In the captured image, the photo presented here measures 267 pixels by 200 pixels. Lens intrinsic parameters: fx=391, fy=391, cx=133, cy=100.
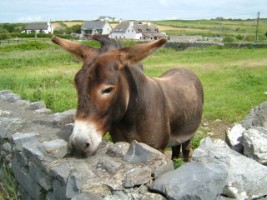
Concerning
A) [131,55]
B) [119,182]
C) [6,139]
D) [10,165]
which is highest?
[131,55]

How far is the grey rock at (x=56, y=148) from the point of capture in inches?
155

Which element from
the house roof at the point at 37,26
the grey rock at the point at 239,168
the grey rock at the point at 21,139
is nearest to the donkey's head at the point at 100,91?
the grey rock at the point at 239,168

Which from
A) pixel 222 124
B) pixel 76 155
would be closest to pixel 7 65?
pixel 222 124

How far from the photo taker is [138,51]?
11.8 ft

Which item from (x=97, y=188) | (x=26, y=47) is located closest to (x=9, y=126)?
A: (x=97, y=188)

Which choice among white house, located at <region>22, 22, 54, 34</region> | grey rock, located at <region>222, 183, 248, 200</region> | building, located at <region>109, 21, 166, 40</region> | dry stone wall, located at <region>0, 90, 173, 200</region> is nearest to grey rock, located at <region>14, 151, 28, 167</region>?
dry stone wall, located at <region>0, 90, 173, 200</region>

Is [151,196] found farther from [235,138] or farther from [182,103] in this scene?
[182,103]

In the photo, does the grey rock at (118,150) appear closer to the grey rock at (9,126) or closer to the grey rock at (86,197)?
the grey rock at (86,197)

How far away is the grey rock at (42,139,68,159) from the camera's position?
12.9 ft

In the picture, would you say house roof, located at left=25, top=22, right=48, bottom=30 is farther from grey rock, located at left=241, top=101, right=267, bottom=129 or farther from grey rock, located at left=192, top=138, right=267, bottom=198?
grey rock, located at left=192, top=138, right=267, bottom=198

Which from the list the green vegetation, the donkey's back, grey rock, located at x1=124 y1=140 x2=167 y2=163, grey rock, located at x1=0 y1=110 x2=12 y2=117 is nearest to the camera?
grey rock, located at x1=124 y1=140 x2=167 y2=163

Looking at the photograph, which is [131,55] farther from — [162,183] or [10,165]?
[10,165]

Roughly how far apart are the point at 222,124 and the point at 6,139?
571 centimetres

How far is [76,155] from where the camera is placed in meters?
3.63
